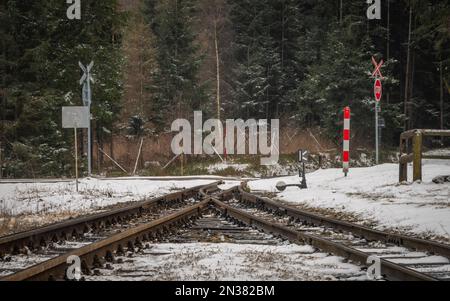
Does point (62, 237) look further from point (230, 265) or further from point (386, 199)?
point (386, 199)

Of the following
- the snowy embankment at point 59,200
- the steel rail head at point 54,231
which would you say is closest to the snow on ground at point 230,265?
the steel rail head at point 54,231

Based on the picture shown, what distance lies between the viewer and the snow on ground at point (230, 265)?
4.83 metres

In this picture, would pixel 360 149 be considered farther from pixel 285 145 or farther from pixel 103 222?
pixel 103 222

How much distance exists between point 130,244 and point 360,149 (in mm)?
29266

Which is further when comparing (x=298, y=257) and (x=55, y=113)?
(x=55, y=113)

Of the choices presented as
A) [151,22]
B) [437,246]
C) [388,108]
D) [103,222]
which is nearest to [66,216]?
[103,222]

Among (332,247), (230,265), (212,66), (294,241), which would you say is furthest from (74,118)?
(212,66)

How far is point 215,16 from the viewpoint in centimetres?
4388

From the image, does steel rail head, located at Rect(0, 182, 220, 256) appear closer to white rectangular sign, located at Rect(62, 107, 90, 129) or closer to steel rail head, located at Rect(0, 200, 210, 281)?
steel rail head, located at Rect(0, 200, 210, 281)

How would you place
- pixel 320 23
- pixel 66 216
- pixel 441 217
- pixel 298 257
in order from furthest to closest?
pixel 320 23, pixel 66 216, pixel 441 217, pixel 298 257

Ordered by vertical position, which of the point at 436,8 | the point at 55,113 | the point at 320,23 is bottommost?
the point at 55,113

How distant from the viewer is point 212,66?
51.7 metres

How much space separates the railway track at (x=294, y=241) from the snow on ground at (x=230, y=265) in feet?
0.68

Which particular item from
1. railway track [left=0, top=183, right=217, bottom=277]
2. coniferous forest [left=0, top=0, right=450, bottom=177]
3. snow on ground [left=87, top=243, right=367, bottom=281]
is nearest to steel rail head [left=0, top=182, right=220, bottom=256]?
railway track [left=0, top=183, right=217, bottom=277]
